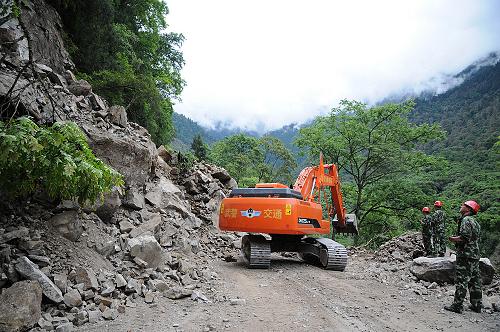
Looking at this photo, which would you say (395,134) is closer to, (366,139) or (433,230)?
(366,139)

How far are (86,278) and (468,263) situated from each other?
6272 mm

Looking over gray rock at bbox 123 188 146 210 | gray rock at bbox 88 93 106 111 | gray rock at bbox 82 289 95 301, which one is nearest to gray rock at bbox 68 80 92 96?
gray rock at bbox 88 93 106 111

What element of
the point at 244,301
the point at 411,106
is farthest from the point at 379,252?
the point at 411,106

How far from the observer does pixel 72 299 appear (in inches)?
165

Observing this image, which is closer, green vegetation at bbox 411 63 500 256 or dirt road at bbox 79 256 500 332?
dirt road at bbox 79 256 500 332

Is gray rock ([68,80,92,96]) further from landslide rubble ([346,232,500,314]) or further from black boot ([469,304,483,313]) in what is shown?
black boot ([469,304,483,313])

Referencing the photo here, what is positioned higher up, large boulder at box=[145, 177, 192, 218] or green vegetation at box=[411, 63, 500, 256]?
green vegetation at box=[411, 63, 500, 256]

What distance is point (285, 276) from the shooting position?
7.64m

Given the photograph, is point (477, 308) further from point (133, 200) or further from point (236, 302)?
point (133, 200)

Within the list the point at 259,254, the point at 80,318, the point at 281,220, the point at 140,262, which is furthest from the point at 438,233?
the point at 80,318

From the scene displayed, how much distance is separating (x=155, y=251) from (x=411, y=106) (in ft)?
55.2

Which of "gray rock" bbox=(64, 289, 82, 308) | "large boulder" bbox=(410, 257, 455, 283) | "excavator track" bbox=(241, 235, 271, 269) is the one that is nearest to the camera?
"gray rock" bbox=(64, 289, 82, 308)

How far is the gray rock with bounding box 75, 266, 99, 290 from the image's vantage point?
15.1 ft

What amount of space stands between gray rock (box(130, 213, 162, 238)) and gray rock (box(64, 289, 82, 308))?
2476 mm
